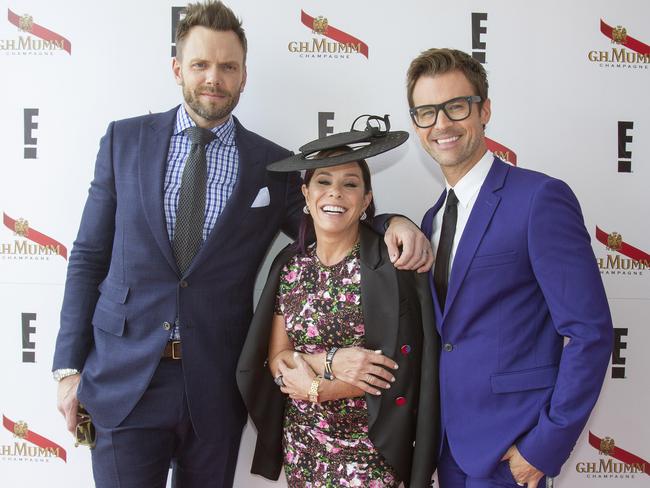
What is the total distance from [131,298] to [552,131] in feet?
6.46

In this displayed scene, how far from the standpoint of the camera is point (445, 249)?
1695 millimetres

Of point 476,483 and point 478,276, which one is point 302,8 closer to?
point 478,276

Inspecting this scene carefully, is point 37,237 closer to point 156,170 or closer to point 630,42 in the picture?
point 156,170

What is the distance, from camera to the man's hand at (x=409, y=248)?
5.43 feet

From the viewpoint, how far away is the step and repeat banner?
Answer: 8.05 ft

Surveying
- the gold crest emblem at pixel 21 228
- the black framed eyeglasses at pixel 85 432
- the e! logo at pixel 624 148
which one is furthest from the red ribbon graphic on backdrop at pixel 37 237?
the e! logo at pixel 624 148

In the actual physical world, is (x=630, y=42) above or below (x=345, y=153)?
above

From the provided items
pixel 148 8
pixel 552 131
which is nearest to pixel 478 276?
pixel 552 131

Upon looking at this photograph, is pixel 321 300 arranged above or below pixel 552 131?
below

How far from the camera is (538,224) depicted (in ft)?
4.75

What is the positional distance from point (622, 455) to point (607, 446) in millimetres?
83

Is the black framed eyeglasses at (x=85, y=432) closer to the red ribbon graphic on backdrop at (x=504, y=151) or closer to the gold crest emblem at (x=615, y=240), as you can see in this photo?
the red ribbon graphic on backdrop at (x=504, y=151)

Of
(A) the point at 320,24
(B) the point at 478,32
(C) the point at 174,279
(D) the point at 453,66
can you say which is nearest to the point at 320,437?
(C) the point at 174,279

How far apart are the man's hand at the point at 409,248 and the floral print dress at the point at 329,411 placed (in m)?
0.13
